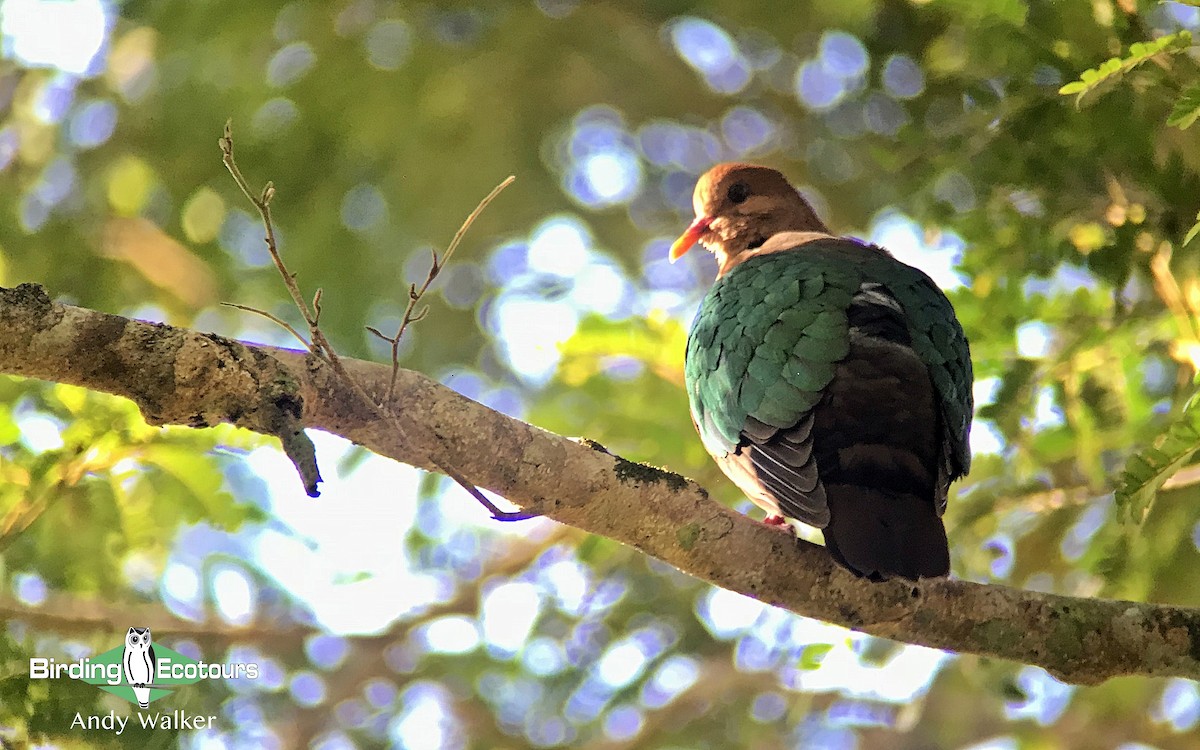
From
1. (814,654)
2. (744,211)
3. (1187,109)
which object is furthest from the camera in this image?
(744,211)

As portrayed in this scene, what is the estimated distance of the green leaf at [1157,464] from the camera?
255 cm

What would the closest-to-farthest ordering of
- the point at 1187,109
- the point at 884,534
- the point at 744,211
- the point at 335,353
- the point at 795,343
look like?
1. the point at 335,353
2. the point at 1187,109
3. the point at 884,534
4. the point at 795,343
5. the point at 744,211

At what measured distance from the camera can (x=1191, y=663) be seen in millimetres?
2932

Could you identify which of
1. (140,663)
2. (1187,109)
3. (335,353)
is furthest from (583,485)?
(140,663)

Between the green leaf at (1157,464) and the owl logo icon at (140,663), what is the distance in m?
2.51

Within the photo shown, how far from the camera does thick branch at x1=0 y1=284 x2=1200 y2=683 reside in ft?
7.21

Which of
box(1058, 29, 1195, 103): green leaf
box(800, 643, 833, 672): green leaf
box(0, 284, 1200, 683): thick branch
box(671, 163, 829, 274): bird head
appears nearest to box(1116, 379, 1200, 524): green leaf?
box(0, 284, 1200, 683): thick branch

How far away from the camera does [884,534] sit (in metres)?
2.79

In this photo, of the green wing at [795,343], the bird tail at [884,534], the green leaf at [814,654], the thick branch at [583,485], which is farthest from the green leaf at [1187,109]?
the green leaf at [814,654]

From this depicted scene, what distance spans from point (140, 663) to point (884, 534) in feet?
6.98

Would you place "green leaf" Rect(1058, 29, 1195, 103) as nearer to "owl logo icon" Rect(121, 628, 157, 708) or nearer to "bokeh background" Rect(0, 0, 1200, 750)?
"bokeh background" Rect(0, 0, 1200, 750)

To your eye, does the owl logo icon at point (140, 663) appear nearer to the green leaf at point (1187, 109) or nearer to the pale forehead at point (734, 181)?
the pale forehead at point (734, 181)

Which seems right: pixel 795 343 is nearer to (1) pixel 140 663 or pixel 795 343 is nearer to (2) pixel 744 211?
(2) pixel 744 211

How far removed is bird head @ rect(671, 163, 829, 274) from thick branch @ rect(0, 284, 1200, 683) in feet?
6.10
